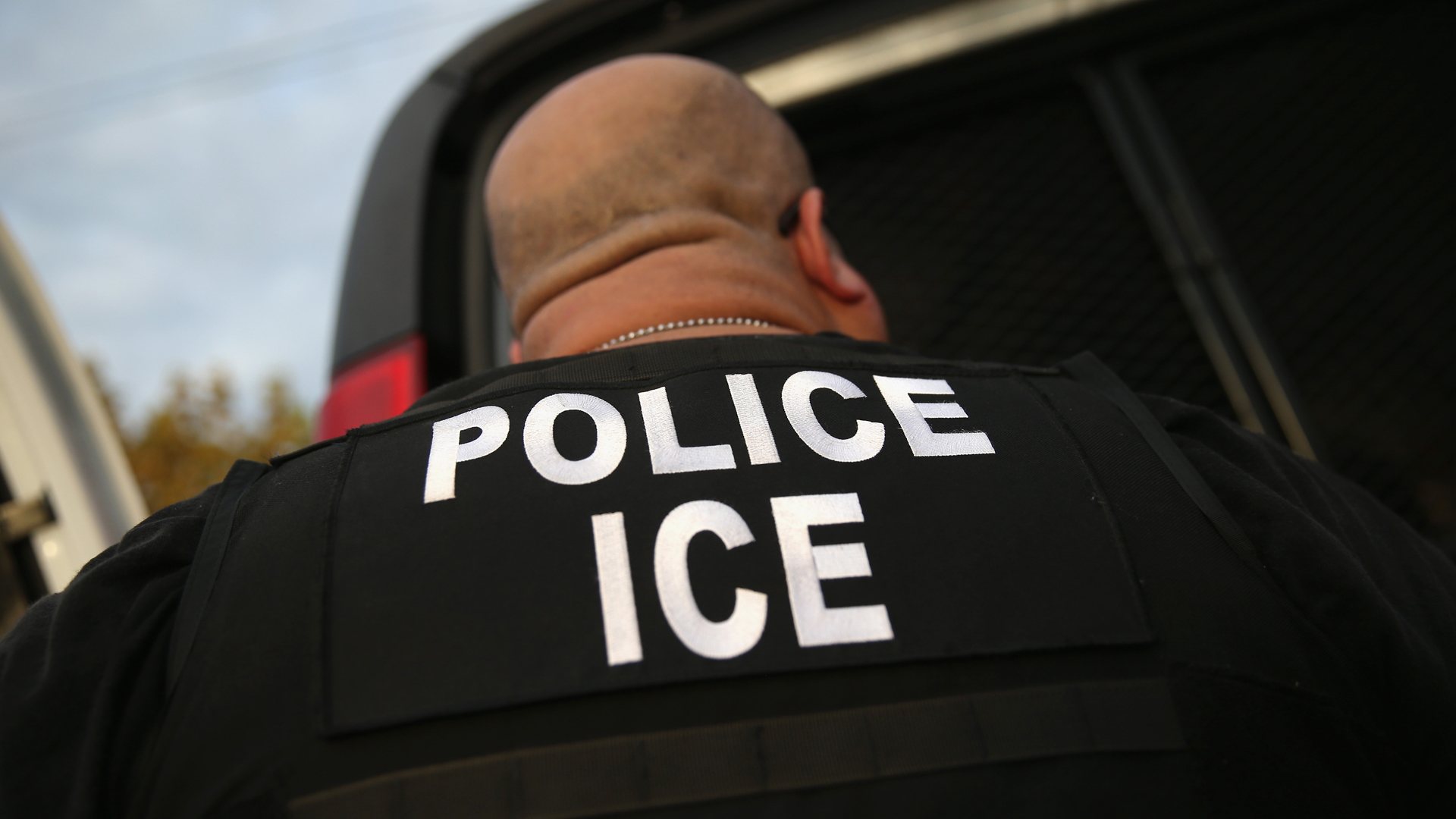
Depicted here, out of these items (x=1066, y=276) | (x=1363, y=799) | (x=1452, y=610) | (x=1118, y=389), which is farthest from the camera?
(x=1066, y=276)

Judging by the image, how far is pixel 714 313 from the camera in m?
1.28

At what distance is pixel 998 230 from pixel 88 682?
1.80 meters

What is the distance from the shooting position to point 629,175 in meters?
1.41

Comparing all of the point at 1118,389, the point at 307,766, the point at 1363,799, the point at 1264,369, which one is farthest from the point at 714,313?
the point at 1264,369

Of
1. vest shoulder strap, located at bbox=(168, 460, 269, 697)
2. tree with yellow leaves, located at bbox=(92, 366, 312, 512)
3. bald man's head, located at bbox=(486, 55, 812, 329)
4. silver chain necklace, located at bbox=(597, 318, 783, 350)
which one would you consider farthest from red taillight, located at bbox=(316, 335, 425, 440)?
tree with yellow leaves, located at bbox=(92, 366, 312, 512)

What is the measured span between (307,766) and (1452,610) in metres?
1.16

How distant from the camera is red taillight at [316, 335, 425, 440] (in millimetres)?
1572

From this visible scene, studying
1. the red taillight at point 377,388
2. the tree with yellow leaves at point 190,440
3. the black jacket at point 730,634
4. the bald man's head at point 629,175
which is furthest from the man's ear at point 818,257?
the tree with yellow leaves at point 190,440

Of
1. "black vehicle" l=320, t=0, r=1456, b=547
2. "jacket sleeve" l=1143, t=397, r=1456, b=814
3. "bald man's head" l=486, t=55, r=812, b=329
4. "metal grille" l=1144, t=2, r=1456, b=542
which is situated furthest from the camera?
"metal grille" l=1144, t=2, r=1456, b=542

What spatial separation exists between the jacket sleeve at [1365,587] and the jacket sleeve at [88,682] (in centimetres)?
108

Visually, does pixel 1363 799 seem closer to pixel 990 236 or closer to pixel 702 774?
pixel 702 774

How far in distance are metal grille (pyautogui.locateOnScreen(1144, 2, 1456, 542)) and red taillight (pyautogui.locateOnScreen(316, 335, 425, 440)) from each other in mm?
1693

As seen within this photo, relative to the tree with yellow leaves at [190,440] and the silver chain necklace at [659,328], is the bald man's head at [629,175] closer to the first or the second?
the silver chain necklace at [659,328]

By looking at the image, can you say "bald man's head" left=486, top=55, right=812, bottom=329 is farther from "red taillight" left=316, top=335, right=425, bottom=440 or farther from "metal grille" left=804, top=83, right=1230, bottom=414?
"metal grille" left=804, top=83, right=1230, bottom=414
